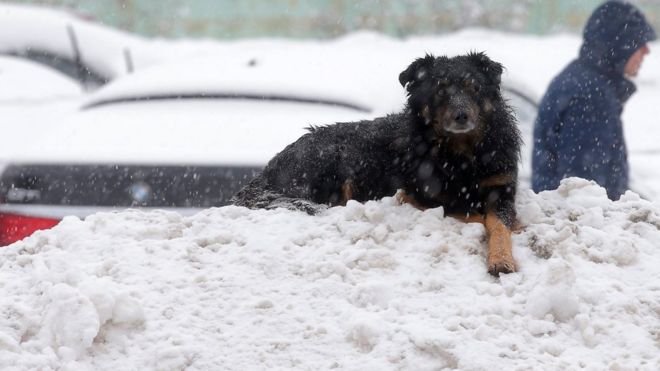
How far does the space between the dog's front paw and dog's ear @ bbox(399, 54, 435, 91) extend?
1251 mm

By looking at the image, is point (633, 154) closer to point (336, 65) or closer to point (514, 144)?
point (336, 65)

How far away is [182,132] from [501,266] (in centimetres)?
245

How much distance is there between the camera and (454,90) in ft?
12.4

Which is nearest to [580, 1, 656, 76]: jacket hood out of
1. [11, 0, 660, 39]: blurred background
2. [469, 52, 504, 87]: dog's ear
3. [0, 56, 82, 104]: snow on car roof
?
[469, 52, 504, 87]: dog's ear

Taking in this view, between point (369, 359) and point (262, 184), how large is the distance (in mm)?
1661

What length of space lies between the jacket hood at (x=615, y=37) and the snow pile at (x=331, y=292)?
2.11 meters

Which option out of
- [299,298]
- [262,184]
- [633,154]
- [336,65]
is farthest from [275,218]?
[633,154]

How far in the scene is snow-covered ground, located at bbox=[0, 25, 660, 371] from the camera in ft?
8.16

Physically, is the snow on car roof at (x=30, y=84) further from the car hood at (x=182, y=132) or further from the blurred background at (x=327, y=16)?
the blurred background at (x=327, y=16)

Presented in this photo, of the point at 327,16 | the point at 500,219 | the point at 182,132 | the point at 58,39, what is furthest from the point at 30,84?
the point at 327,16

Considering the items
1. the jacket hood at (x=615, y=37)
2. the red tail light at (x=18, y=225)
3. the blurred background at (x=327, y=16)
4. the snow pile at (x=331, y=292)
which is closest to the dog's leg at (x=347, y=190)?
the snow pile at (x=331, y=292)

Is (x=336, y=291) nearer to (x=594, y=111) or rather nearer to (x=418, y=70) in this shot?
(x=418, y=70)

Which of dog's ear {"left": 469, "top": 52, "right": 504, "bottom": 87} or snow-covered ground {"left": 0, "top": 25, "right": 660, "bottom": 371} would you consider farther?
dog's ear {"left": 469, "top": 52, "right": 504, "bottom": 87}

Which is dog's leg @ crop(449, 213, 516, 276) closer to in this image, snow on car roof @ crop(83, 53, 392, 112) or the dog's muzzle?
the dog's muzzle
